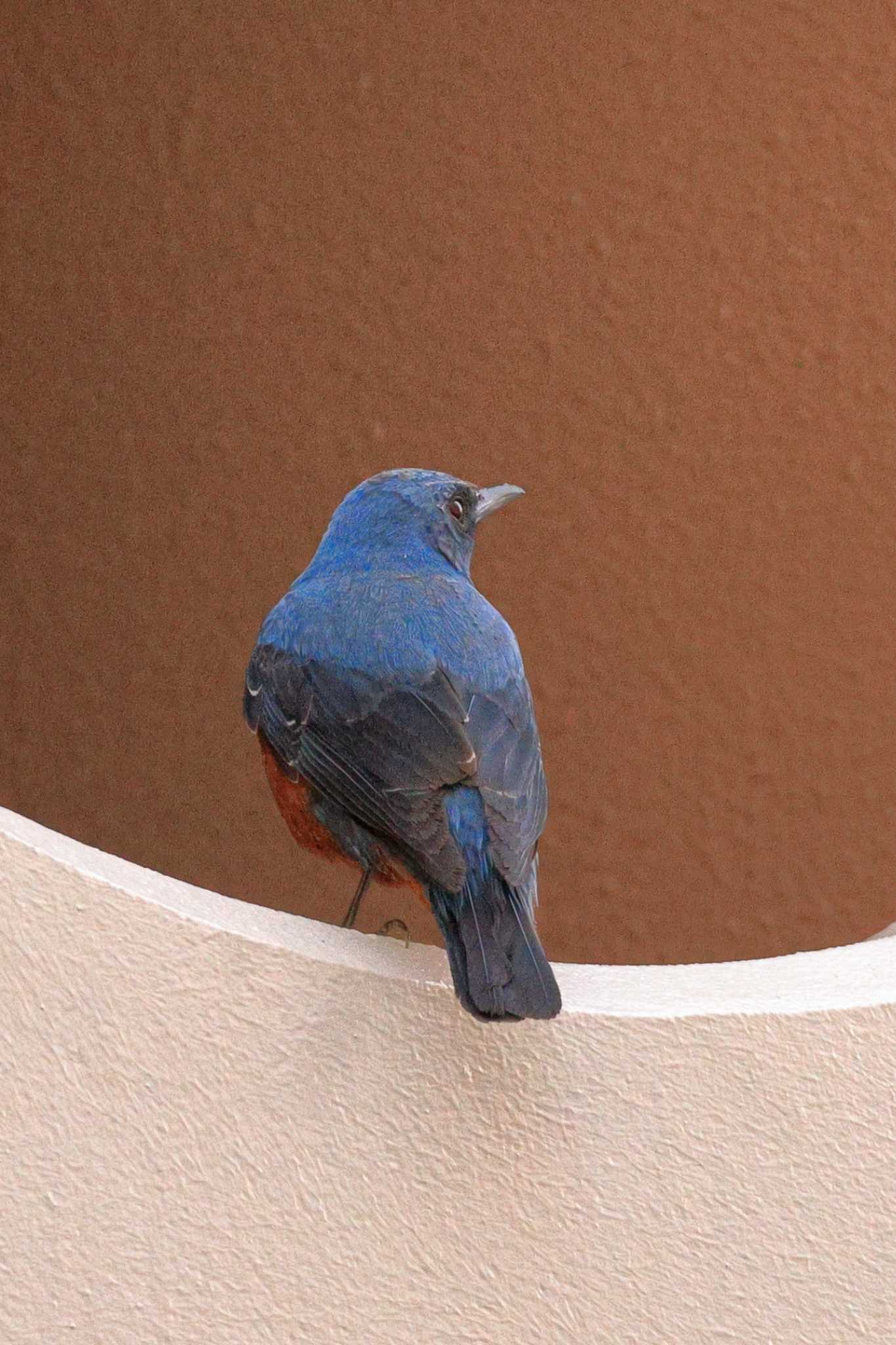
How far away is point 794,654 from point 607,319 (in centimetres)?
74

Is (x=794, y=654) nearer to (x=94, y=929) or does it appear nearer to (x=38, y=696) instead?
(x=38, y=696)

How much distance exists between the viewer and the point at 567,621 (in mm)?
3070

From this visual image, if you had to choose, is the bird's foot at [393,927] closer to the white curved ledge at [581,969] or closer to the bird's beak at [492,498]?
the white curved ledge at [581,969]

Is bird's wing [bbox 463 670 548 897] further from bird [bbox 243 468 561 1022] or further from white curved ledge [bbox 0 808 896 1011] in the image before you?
white curved ledge [bbox 0 808 896 1011]

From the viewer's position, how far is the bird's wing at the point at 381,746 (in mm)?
1363

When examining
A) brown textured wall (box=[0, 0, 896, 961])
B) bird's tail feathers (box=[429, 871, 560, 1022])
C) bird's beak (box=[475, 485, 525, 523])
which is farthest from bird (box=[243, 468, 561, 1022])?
brown textured wall (box=[0, 0, 896, 961])

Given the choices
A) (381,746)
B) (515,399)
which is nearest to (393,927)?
(381,746)

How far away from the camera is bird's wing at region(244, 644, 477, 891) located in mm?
1363

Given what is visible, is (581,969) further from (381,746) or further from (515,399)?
(515,399)

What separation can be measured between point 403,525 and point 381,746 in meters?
0.43

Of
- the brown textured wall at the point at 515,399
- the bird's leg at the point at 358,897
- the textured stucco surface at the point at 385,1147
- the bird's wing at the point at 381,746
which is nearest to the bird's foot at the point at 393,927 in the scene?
the bird's leg at the point at 358,897

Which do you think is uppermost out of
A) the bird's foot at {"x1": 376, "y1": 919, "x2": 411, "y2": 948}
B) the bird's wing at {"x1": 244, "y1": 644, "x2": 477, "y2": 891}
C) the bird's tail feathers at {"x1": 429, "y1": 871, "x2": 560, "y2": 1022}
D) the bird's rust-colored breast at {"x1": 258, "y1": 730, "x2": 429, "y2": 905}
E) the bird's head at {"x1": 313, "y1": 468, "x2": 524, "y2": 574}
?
the bird's head at {"x1": 313, "y1": 468, "x2": 524, "y2": 574}

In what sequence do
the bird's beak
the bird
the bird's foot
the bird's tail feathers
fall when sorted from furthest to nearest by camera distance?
1. the bird's beak
2. the bird's foot
3. the bird
4. the bird's tail feathers

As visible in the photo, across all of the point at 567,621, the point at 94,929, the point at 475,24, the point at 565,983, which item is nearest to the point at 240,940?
the point at 94,929
